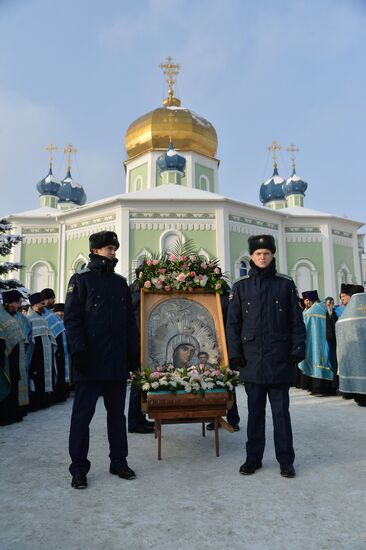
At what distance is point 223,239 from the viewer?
20.8m

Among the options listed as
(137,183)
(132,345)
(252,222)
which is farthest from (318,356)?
(137,183)

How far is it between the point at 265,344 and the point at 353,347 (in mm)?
3655

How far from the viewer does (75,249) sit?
22781 millimetres

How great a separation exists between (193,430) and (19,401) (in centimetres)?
249

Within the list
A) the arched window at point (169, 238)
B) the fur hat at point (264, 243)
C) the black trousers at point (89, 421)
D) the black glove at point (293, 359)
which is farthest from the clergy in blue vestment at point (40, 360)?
the arched window at point (169, 238)

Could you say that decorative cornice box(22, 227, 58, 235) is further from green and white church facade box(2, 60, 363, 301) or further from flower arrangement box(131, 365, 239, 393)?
flower arrangement box(131, 365, 239, 393)

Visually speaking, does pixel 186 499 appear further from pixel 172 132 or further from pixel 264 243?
pixel 172 132

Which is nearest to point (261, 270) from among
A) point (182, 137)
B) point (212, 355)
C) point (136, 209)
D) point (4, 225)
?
point (212, 355)

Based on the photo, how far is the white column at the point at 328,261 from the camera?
23.8 m

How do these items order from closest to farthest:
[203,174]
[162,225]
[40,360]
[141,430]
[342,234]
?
[141,430], [40,360], [162,225], [342,234], [203,174]

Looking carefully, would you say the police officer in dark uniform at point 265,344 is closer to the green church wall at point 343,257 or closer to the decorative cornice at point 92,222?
the decorative cornice at point 92,222

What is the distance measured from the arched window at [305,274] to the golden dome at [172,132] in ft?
30.7

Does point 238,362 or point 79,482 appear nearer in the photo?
point 79,482

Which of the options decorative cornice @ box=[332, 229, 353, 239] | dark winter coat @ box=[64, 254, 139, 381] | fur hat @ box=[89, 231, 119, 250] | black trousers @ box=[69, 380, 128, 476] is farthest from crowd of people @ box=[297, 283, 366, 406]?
decorative cornice @ box=[332, 229, 353, 239]
